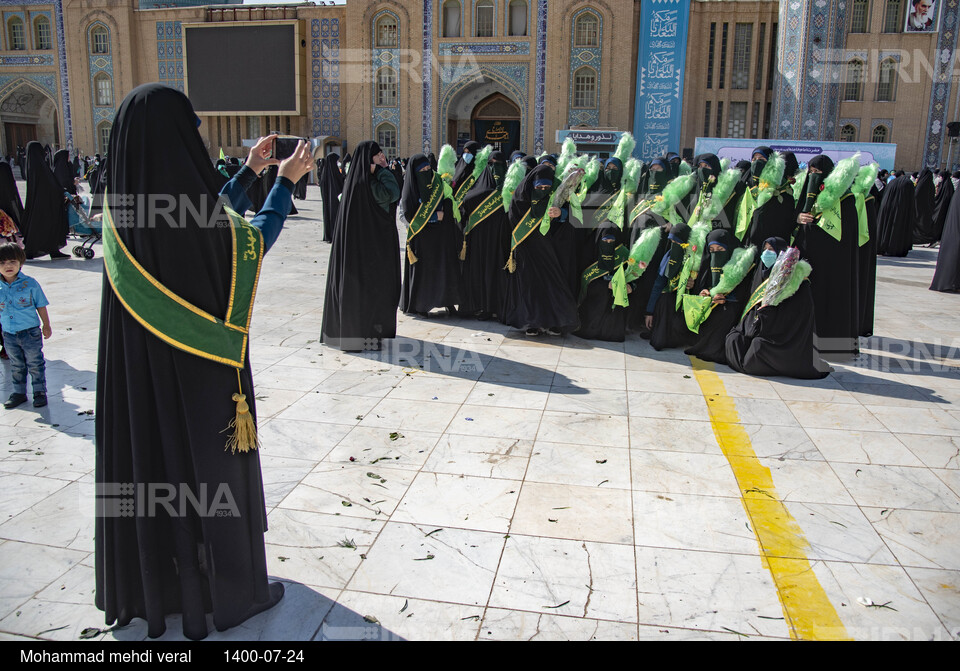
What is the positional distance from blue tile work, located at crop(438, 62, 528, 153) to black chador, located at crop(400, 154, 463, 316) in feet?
76.8

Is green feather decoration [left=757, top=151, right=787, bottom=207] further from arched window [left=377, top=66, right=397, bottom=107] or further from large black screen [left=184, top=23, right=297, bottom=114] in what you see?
large black screen [left=184, top=23, right=297, bottom=114]

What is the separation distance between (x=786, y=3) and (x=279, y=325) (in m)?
27.7

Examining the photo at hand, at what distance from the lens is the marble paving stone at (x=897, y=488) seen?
3.55 m

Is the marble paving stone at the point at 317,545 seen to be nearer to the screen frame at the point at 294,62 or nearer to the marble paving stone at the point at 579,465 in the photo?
the marble paving stone at the point at 579,465

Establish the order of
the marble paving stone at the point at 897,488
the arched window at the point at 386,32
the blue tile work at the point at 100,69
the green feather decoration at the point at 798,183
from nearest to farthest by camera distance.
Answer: the marble paving stone at the point at 897,488
the green feather decoration at the point at 798,183
the arched window at the point at 386,32
the blue tile work at the point at 100,69

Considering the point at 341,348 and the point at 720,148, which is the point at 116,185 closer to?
the point at 341,348

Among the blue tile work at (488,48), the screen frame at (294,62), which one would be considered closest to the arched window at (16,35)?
the screen frame at (294,62)

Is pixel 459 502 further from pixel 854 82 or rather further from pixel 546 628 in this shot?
pixel 854 82

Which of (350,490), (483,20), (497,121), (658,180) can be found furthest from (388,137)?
(350,490)

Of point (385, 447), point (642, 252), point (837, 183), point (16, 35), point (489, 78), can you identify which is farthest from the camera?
point (16, 35)

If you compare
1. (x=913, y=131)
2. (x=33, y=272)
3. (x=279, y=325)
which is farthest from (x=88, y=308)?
(x=913, y=131)

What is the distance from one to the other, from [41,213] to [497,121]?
23807mm

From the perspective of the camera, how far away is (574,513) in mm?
3383

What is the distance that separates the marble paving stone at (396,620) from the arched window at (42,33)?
4080 centimetres
